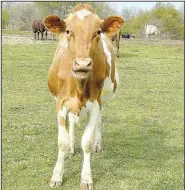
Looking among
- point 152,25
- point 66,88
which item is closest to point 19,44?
point 152,25

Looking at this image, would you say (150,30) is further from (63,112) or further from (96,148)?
(63,112)

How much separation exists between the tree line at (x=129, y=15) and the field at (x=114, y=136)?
48.2 feet

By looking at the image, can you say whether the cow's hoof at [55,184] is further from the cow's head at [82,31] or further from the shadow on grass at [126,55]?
the shadow on grass at [126,55]

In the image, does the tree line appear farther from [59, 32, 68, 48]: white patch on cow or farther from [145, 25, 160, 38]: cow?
[59, 32, 68, 48]: white patch on cow

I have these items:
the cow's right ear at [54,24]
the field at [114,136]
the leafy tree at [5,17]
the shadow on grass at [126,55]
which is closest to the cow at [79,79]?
the cow's right ear at [54,24]

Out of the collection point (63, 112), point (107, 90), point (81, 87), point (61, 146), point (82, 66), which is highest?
point (82, 66)

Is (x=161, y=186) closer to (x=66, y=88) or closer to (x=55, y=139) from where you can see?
(x=66, y=88)

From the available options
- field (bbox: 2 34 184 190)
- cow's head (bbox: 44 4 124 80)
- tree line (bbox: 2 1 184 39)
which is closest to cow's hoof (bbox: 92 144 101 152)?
field (bbox: 2 34 184 190)

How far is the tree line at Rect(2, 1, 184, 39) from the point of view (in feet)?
95.0

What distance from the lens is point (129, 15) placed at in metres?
32.5

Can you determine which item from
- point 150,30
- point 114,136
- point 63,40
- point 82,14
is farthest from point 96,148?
point 150,30

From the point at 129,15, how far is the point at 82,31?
29.2 meters

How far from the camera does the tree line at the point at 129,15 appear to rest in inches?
1140

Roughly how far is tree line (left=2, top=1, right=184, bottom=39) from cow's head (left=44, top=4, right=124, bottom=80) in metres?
20.9
